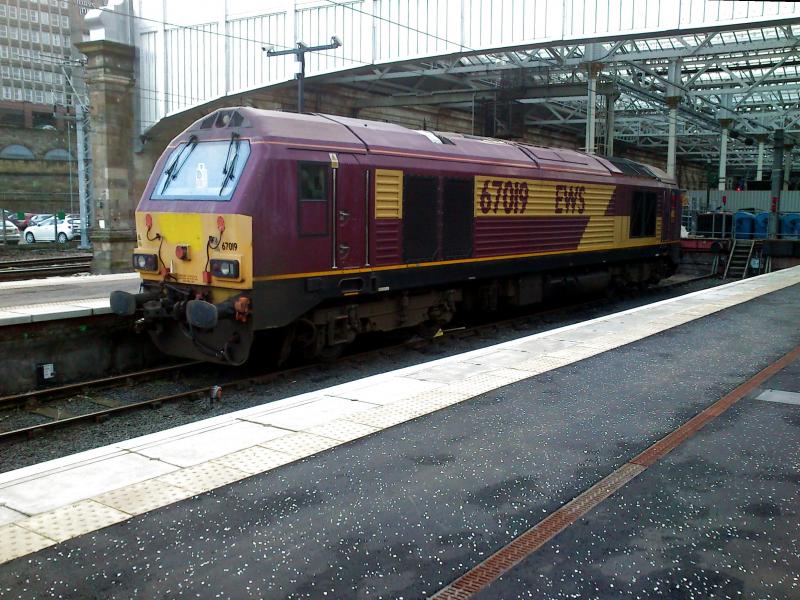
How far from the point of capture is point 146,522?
4660mm

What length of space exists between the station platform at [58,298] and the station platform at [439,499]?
5496 mm

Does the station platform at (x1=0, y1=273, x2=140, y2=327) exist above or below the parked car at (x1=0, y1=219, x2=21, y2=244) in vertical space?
below

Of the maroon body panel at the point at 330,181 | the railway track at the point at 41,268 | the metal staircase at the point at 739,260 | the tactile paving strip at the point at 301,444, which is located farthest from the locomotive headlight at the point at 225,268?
the metal staircase at the point at 739,260

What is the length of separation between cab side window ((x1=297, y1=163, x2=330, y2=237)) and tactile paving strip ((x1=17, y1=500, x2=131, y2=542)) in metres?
5.60

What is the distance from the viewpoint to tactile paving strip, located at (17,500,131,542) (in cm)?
450

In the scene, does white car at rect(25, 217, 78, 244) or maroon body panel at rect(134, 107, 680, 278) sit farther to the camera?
white car at rect(25, 217, 78, 244)

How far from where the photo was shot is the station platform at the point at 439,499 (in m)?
4.02

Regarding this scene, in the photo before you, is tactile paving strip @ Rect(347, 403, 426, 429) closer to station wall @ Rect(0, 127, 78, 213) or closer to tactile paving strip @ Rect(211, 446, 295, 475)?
tactile paving strip @ Rect(211, 446, 295, 475)

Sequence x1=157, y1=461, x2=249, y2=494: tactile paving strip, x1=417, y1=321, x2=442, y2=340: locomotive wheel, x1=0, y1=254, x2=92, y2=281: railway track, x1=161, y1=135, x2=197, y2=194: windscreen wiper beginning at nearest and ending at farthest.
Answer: x1=157, y1=461, x2=249, y2=494: tactile paving strip → x1=161, y1=135, x2=197, y2=194: windscreen wiper → x1=417, y1=321, x2=442, y2=340: locomotive wheel → x1=0, y1=254, x2=92, y2=281: railway track

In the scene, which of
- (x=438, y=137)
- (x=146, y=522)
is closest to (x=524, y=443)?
(x=146, y=522)

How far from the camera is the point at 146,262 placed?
1055cm

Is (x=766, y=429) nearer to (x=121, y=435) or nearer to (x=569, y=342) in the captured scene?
(x=569, y=342)

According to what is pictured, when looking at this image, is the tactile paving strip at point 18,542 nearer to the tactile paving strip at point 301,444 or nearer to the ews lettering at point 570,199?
the tactile paving strip at point 301,444

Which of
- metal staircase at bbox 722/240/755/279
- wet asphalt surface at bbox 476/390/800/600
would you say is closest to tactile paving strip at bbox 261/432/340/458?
wet asphalt surface at bbox 476/390/800/600
